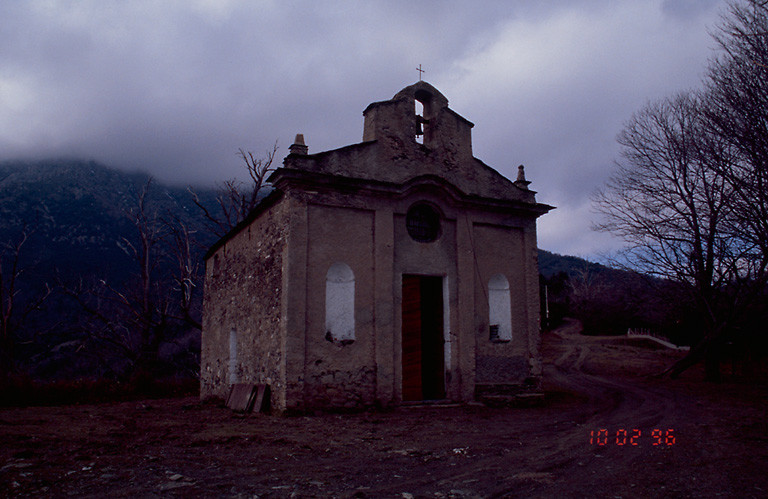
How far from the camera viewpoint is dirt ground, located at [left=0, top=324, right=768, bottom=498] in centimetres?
511

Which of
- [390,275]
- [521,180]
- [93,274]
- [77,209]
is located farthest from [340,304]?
[77,209]

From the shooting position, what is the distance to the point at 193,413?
38.5 ft

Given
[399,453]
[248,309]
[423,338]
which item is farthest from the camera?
[248,309]

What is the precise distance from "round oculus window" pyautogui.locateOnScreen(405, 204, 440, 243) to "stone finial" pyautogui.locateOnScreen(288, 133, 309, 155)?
2896mm

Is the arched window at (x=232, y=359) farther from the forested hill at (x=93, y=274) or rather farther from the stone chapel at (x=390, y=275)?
the forested hill at (x=93, y=274)

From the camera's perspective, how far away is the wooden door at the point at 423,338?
1213cm

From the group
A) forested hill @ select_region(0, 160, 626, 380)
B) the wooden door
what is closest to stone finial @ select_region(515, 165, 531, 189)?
the wooden door

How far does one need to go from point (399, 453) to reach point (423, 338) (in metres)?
6.14

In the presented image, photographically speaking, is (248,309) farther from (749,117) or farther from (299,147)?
(749,117)

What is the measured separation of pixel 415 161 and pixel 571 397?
308 inches

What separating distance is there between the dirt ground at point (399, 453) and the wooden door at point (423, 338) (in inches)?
36.0

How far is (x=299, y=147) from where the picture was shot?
11711 millimetres

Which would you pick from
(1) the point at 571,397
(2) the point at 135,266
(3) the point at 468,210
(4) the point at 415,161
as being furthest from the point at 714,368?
(2) the point at 135,266

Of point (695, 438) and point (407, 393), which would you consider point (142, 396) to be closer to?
point (407, 393)
